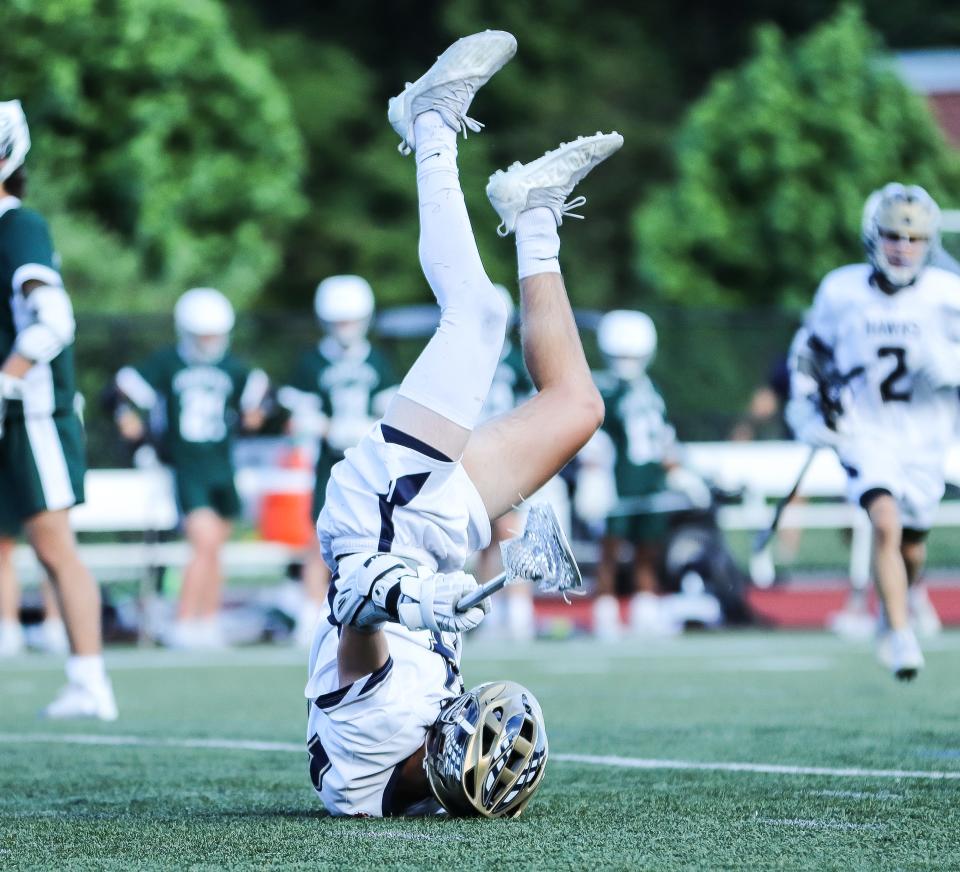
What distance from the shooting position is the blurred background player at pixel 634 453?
1288 centimetres

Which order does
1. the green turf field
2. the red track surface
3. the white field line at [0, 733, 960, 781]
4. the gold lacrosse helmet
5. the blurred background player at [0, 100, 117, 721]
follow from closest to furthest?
the green turf field
the gold lacrosse helmet
the white field line at [0, 733, 960, 781]
the blurred background player at [0, 100, 117, 721]
the red track surface

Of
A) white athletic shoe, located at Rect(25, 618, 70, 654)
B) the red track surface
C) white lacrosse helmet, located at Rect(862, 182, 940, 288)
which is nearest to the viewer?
white lacrosse helmet, located at Rect(862, 182, 940, 288)

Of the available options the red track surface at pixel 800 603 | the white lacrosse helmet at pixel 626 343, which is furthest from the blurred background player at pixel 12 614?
the white lacrosse helmet at pixel 626 343

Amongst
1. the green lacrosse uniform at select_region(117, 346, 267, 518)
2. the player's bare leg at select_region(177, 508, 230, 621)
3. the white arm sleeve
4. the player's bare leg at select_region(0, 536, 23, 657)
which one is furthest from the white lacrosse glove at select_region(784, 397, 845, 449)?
the player's bare leg at select_region(0, 536, 23, 657)

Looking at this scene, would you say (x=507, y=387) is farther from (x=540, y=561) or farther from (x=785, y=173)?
(x=785, y=173)

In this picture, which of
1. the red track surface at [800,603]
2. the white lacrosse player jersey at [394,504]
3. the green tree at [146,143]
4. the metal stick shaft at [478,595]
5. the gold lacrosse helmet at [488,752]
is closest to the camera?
the metal stick shaft at [478,595]

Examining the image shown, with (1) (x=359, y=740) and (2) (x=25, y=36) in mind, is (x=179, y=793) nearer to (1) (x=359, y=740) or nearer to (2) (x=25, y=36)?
(1) (x=359, y=740)

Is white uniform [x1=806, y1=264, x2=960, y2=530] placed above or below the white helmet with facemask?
below

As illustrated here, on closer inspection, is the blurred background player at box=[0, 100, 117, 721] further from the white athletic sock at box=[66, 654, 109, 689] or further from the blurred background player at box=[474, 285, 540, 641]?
the blurred background player at box=[474, 285, 540, 641]

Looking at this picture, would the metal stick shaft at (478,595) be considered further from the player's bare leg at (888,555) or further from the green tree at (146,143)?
the green tree at (146,143)

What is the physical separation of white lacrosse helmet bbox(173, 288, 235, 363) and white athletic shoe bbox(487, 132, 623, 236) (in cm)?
692

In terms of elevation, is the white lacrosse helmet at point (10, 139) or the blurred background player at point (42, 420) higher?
the white lacrosse helmet at point (10, 139)

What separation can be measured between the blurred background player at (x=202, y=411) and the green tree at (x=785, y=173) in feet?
38.5

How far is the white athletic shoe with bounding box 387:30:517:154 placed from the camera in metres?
4.75
